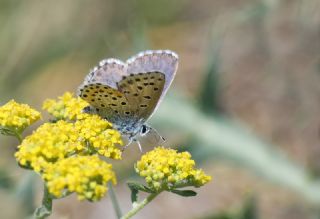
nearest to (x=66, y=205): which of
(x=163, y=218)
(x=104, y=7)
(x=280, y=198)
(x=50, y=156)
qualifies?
(x=163, y=218)

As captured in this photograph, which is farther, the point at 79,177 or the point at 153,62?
the point at 153,62

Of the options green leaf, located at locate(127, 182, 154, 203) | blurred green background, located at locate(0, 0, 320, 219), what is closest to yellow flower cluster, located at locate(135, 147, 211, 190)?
green leaf, located at locate(127, 182, 154, 203)

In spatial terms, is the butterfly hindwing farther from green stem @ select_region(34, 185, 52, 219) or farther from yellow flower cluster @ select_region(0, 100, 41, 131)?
green stem @ select_region(34, 185, 52, 219)

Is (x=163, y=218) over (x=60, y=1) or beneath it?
beneath

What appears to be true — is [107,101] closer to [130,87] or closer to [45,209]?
[130,87]

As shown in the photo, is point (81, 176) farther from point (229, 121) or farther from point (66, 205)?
point (66, 205)

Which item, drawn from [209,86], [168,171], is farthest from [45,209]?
[209,86]

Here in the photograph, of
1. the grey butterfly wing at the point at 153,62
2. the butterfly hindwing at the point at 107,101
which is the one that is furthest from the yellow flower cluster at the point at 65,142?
the grey butterfly wing at the point at 153,62
